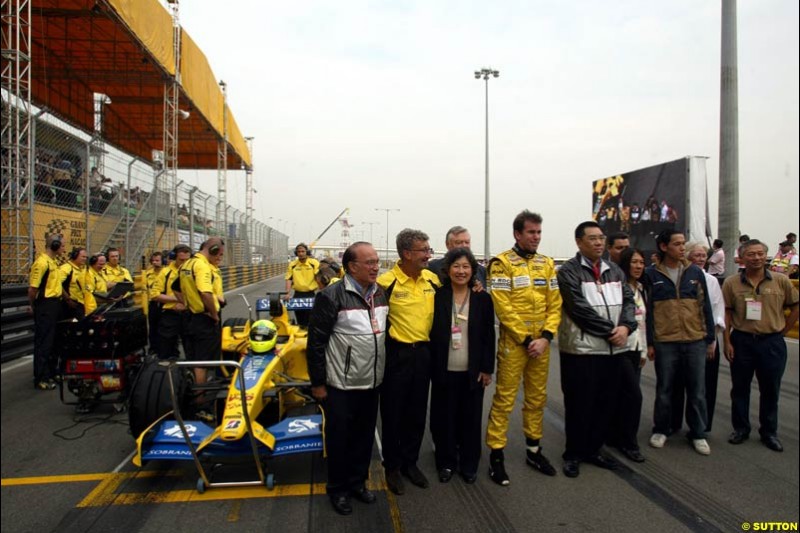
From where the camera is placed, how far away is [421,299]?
145 inches

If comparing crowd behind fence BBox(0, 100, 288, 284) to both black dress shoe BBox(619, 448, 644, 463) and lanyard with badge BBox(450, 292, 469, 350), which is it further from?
black dress shoe BBox(619, 448, 644, 463)

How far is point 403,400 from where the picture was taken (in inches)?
142

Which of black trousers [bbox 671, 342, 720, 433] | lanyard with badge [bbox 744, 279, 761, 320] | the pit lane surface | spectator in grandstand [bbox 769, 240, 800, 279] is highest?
spectator in grandstand [bbox 769, 240, 800, 279]

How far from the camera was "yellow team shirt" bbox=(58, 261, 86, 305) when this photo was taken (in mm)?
6582

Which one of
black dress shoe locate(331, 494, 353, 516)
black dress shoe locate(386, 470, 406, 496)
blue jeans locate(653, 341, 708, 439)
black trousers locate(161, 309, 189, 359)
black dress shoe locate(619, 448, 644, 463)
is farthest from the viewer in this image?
black trousers locate(161, 309, 189, 359)

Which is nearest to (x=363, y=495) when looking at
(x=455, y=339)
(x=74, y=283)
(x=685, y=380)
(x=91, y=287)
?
(x=455, y=339)

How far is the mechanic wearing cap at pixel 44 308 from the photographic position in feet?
20.2

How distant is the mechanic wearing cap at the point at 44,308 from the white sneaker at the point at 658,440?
661 centimetres

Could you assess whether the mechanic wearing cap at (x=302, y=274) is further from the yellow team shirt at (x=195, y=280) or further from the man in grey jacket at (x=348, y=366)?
the man in grey jacket at (x=348, y=366)

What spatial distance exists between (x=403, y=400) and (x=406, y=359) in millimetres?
295

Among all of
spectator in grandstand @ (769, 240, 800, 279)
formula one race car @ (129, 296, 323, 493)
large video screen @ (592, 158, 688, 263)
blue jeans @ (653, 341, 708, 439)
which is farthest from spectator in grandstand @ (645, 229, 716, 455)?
large video screen @ (592, 158, 688, 263)

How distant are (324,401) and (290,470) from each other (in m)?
0.84

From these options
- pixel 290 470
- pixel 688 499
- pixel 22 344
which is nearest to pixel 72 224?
pixel 22 344

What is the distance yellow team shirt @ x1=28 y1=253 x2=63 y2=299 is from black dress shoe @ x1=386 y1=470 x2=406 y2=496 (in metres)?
4.97
